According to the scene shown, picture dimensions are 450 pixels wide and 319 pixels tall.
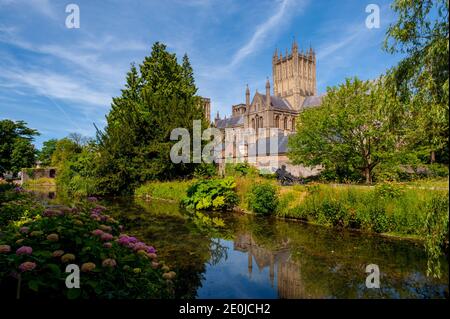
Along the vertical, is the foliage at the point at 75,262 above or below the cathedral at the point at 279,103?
below

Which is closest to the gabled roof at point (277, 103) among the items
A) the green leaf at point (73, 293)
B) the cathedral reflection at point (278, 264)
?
the cathedral reflection at point (278, 264)

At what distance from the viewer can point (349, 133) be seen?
19.2 m

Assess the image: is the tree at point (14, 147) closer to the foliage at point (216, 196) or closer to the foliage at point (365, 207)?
the foliage at point (216, 196)

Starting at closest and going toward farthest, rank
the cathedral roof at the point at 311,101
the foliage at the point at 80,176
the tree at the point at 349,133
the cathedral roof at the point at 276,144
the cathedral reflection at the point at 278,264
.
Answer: the cathedral reflection at the point at 278,264 → the tree at the point at 349,133 → the foliage at the point at 80,176 → the cathedral roof at the point at 276,144 → the cathedral roof at the point at 311,101

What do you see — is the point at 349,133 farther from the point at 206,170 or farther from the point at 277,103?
the point at 277,103

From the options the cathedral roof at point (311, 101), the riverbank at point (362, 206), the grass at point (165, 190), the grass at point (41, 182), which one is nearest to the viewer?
the riverbank at point (362, 206)

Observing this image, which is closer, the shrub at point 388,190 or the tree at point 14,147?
the shrub at point 388,190

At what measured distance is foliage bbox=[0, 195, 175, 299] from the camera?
12.5 ft

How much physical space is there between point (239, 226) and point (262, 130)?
50.4 metres

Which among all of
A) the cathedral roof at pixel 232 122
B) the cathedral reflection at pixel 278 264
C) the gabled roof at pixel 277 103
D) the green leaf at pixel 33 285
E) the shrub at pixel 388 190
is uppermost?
the gabled roof at pixel 277 103

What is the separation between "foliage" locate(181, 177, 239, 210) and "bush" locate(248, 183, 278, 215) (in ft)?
7.04

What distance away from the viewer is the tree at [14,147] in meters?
42.7

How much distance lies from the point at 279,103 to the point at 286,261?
6388 centimetres

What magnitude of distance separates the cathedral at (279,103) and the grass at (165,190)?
767 inches
